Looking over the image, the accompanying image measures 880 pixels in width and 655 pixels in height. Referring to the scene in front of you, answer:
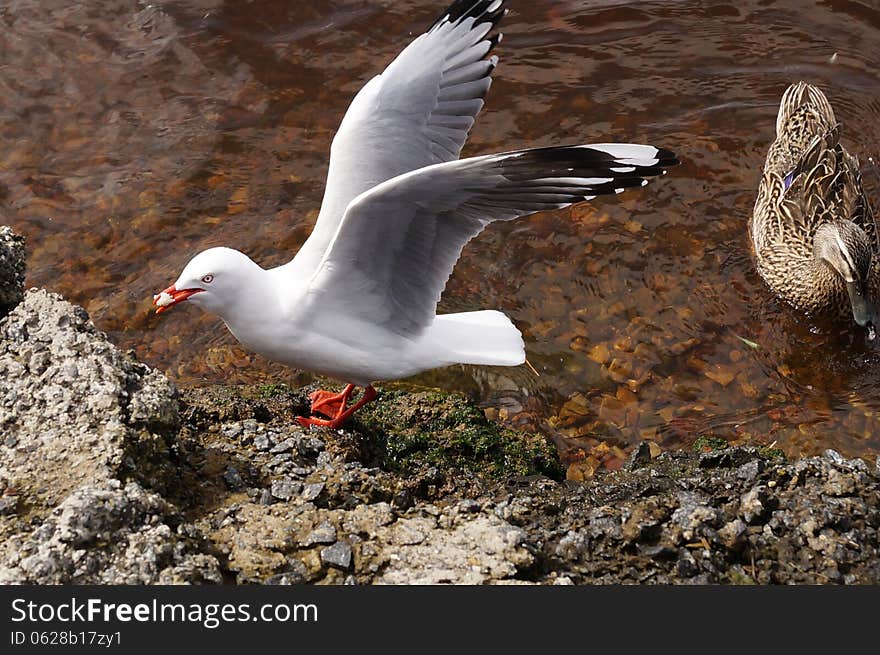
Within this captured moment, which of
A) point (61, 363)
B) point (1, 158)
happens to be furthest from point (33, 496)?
point (1, 158)

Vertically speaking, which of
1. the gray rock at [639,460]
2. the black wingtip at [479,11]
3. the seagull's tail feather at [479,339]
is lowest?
the gray rock at [639,460]

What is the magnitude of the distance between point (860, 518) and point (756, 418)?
7.38ft

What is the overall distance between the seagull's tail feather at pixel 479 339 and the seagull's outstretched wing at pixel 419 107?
2.72 feet

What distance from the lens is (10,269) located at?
4.38 metres

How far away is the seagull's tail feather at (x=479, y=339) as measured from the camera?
5203 millimetres

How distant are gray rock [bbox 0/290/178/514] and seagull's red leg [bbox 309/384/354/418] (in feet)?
4.53

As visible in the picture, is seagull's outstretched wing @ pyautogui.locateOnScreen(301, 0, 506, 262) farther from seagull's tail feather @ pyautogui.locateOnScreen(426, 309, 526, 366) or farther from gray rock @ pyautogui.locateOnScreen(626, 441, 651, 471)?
gray rock @ pyautogui.locateOnScreen(626, 441, 651, 471)

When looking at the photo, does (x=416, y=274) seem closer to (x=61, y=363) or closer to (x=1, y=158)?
(x=61, y=363)

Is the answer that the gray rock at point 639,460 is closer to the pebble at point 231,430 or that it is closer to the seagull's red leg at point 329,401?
the seagull's red leg at point 329,401

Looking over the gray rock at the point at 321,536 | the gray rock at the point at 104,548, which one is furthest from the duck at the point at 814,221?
the gray rock at the point at 104,548

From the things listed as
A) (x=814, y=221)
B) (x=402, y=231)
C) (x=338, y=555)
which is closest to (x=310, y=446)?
(x=338, y=555)

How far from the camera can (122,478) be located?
3.54 m

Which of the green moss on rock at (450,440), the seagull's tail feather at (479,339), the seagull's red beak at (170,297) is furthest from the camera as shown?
the seagull's tail feather at (479,339)

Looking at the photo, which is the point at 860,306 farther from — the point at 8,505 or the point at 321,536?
the point at 8,505
